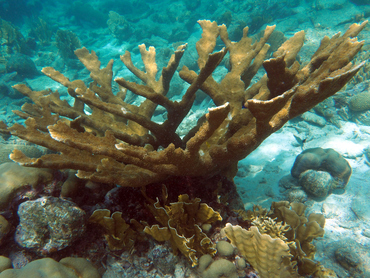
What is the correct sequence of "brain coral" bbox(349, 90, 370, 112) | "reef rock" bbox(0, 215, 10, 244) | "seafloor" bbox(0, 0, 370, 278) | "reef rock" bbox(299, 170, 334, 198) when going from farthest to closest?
"brain coral" bbox(349, 90, 370, 112)
"reef rock" bbox(299, 170, 334, 198)
"seafloor" bbox(0, 0, 370, 278)
"reef rock" bbox(0, 215, 10, 244)

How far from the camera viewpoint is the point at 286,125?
5254 millimetres

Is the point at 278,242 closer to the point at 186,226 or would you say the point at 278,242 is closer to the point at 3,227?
the point at 186,226

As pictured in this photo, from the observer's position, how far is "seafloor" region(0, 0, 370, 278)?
2.37 m

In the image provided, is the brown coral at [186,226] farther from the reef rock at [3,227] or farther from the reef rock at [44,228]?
the reef rock at [3,227]

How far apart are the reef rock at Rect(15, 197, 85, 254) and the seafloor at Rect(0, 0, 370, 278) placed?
21cm

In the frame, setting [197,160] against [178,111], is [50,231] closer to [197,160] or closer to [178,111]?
[197,160]

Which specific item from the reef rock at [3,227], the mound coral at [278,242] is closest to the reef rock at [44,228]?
the reef rock at [3,227]

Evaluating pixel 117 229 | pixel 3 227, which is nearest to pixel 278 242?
pixel 117 229

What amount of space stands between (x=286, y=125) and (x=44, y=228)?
5595mm

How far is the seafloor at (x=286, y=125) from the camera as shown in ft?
7.76

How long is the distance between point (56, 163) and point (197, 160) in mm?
1265

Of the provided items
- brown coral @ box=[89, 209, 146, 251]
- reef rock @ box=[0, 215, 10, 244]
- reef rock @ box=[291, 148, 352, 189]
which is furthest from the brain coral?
reef rock @ box=[0, 215, 10, 244]

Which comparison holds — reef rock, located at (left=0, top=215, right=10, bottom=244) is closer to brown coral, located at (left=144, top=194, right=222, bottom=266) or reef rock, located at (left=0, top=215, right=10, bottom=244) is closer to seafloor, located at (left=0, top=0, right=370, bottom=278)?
seafloor, located at (left=0, top=0, right=370, bottom=278)

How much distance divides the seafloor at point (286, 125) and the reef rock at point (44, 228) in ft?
0.68
